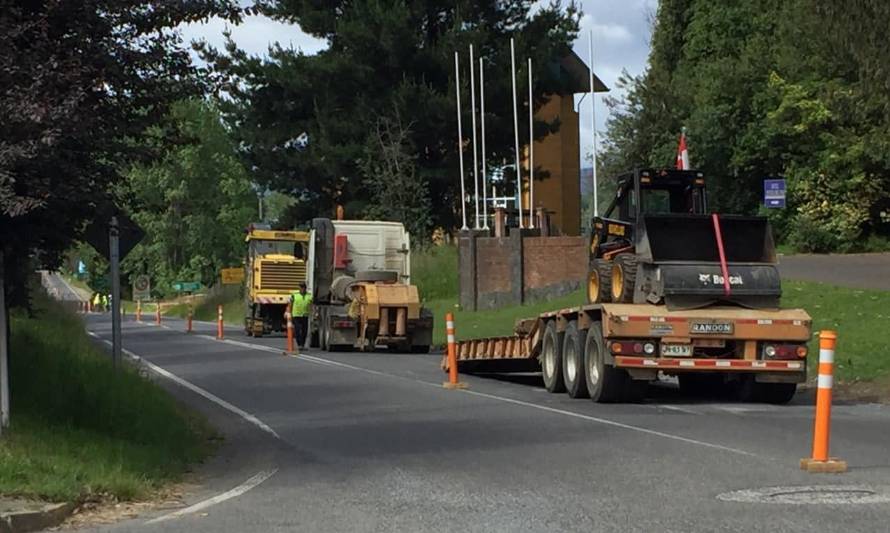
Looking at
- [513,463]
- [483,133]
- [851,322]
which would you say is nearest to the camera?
[513,463]

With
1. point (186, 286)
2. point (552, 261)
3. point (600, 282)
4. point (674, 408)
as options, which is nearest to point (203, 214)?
point (186, 286)

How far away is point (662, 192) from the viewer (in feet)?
58.6

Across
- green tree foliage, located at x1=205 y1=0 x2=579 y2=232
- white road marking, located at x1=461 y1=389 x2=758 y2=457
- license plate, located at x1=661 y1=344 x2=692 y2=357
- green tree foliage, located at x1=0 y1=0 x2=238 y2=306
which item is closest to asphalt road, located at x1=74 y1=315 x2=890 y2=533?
white road marking, located at x1=461 y1=389 x2=758 y2=457

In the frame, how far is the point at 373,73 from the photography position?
48562 mm

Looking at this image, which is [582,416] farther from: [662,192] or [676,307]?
[662,192]

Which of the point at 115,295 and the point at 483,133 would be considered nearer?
the point at 115,295

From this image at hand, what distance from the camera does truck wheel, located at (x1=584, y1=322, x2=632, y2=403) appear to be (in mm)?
16156

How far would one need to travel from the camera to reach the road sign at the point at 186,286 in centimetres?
9006

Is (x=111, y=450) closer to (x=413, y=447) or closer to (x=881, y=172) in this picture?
(x=413, y=447)

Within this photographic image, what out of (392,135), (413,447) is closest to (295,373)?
(413,447)

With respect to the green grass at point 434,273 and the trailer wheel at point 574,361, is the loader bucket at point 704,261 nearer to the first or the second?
the trailer wheel at point 574,361

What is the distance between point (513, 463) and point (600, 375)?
5.51 metres

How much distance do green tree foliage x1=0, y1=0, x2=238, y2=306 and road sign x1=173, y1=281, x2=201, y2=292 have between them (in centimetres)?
8015

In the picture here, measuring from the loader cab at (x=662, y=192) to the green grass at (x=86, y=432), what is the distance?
7038mm
